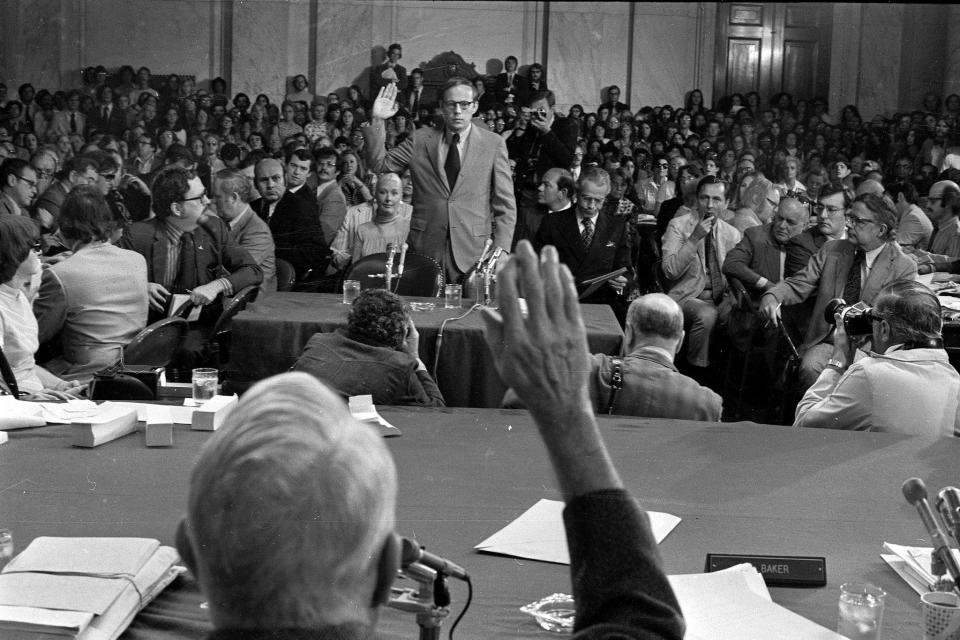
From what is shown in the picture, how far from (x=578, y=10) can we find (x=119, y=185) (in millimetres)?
4669

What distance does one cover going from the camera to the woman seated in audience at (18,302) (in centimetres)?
291

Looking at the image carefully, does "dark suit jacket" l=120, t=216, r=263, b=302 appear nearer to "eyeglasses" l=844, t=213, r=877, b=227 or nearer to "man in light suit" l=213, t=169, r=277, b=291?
"man in light suit" l=213, t=169, r=277, b=291

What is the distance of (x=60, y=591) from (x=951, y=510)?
975 millimetres

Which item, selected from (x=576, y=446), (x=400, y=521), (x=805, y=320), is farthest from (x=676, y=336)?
(x=805, y=320)

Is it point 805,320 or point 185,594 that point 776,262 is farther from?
point 185,594

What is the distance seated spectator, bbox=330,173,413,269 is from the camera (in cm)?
508

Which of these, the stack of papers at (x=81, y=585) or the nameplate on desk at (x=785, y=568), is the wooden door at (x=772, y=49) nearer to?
the nameplate on desk at (x=785, y=568)

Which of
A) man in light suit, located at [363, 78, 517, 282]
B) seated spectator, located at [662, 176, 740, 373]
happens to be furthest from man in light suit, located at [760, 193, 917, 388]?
man in light suit, located at [363, 78, 517, 282]

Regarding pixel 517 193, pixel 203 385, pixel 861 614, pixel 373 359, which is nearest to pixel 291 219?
pixel 517 193

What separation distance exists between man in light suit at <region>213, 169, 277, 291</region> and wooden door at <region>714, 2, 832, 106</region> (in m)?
6.99

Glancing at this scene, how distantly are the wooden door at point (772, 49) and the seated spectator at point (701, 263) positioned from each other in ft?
18.6

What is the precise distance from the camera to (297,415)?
732mm

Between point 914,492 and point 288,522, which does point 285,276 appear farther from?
point 288,522

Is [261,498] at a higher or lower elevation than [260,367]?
higher
